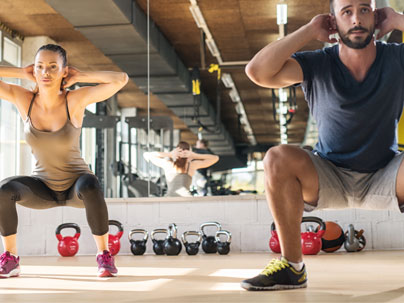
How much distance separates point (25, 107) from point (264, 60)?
57.0 inches

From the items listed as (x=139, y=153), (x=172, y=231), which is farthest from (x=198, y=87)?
(x=172, y=231)

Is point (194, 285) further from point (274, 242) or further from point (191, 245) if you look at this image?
point (191, 245)

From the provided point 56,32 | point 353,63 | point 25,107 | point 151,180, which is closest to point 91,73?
point 25,107

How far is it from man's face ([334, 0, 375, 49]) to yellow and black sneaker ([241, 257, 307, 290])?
783 mm

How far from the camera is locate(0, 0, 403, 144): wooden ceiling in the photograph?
22.6 ft

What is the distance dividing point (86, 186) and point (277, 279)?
1109mm

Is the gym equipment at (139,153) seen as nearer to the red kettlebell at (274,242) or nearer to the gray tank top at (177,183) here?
the gray tank top at (177,183)

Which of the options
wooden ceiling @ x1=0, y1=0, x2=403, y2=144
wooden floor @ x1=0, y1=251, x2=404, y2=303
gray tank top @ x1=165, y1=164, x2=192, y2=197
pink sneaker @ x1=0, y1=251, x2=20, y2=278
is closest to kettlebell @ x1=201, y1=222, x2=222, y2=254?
gray tank top @ x1=165, y1=164, x2=192, y2=197

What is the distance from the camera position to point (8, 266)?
2730mm

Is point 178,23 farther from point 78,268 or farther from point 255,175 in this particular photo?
point 78,268

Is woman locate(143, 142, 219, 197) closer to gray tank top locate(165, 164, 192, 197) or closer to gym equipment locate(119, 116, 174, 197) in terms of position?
gray tank top locate(165, 164, 192, 197)

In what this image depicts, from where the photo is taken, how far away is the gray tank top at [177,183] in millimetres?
5676

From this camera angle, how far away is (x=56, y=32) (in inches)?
316

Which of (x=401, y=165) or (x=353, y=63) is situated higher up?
(x=353, y=63)
